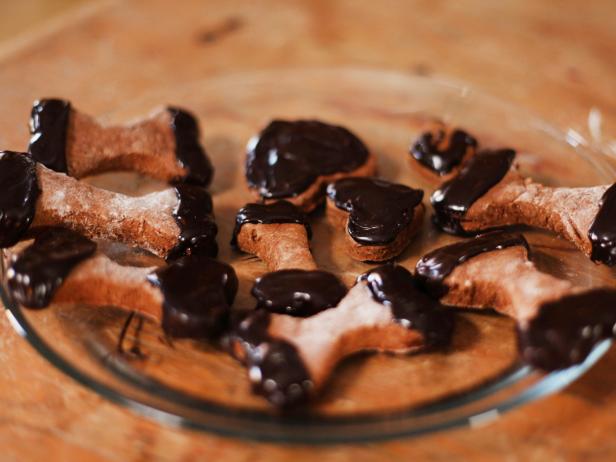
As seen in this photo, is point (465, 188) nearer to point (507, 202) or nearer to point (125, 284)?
point (507, 202)

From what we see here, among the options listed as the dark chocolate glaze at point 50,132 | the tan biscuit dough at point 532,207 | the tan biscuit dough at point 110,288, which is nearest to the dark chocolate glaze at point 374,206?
the tan biscuit dough at point 532,207

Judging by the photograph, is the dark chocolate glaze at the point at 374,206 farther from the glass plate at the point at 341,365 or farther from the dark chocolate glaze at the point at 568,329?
the dark chocolate glaze at the point at 568,329

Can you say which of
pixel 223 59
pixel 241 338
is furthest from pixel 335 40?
pixel 241 338

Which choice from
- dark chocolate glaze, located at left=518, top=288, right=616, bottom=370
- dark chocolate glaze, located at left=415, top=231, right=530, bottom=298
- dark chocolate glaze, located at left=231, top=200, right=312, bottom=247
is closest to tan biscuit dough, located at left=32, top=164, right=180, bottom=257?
dark chocolate glaze, located at left=231, top=200, right=312, bottom=247

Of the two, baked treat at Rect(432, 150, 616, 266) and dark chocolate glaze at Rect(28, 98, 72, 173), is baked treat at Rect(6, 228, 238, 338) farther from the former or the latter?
baked treat at Rect(432, 150, 616, 266)

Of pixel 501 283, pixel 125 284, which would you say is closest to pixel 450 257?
pixel 501 283

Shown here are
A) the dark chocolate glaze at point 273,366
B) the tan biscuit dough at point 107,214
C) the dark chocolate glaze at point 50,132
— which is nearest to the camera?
the dark chocolate glaze at point 273,366

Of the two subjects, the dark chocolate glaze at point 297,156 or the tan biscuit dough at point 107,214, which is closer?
the tan biscuit dough at point 107,214
